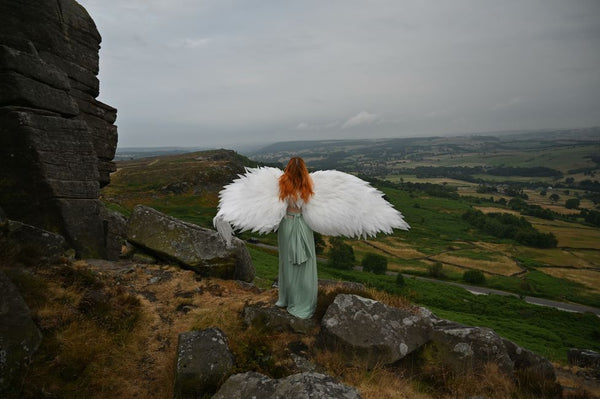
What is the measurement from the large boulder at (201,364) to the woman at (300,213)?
2530mm

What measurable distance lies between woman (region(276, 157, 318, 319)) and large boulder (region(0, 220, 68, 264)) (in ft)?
20.5

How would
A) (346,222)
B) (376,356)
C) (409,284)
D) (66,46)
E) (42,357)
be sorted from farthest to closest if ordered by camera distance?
(409,284)
(66,46)
(346,222)
(376,356)
(42,357)

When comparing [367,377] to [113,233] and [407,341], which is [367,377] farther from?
[113,233]

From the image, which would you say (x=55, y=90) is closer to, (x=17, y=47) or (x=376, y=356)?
(x=17, y=47)

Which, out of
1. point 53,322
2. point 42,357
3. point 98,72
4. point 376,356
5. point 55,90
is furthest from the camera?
point 98,72

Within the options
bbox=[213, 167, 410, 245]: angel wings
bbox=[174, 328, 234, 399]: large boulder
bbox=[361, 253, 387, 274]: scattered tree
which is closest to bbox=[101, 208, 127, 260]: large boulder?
bbox=[213, 167, 410, 245]: angel wings

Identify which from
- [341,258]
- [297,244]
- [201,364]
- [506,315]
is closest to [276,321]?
[297,244]

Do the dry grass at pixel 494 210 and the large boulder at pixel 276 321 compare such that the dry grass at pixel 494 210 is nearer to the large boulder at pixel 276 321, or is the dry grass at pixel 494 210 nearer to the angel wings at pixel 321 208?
the angel wings at pixel 321 208

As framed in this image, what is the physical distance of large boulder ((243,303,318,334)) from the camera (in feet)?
25.2

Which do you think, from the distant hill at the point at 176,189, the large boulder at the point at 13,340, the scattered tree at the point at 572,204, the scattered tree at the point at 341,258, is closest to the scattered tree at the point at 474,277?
the scattered tree at the point at 341,258

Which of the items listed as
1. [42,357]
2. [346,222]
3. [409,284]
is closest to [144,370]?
[42,357]

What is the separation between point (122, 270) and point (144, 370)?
245 inches

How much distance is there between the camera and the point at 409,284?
194 ft

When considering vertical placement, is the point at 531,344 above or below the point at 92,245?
below
